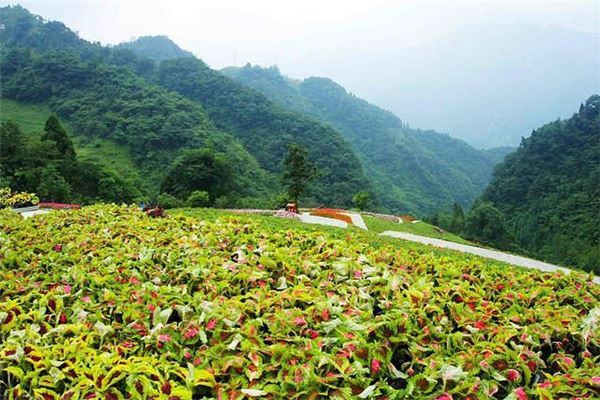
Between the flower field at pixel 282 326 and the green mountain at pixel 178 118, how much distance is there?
28.6 metres

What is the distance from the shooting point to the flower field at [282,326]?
2031 millimetres

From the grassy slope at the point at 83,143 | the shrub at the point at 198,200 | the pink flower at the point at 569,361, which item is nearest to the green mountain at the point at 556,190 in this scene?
the shrub at the point at 198,200

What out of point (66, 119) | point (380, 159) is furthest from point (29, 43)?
point (380, 159)

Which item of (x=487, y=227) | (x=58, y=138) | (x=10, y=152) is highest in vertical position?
(x=487, y=227)

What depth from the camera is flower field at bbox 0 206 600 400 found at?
2031 millimetres

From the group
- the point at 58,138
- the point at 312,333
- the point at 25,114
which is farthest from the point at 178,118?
the point at 312,333

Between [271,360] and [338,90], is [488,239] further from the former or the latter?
[338,90]

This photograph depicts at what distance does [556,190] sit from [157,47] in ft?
267

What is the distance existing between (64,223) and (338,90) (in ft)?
298

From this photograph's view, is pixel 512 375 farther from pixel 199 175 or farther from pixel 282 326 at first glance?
pixel 199 175

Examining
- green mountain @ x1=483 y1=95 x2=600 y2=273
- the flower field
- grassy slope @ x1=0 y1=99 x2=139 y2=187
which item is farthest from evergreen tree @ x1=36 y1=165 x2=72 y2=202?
green mountain @ x1=483 y1=95 x2=600 y2=273

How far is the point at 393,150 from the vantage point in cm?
6881

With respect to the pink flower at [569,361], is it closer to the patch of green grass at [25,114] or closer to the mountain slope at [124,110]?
the mountain slope at [124,110]

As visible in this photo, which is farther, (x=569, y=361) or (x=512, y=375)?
(x=569, y=361)
